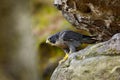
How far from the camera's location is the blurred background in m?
8.62

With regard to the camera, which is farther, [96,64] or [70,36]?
[70,36]

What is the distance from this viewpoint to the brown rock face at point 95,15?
3752 millimetres

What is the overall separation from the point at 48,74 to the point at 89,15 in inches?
187

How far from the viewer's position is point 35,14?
12633 millimetres

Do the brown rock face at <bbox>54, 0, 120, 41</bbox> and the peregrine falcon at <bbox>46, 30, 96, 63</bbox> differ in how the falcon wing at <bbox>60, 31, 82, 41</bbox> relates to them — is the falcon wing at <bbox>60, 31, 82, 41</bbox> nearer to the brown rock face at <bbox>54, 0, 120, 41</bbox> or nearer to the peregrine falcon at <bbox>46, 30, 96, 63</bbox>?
the peregrine falcon at <bbox>46, 30, 96, 63</bbox>

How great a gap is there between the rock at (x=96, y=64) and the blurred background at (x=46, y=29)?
2509 mm

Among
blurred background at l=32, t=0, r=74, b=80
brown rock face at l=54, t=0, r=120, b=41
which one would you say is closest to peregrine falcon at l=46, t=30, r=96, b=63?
brown rock face at l=54, t=0, r=120, b=41

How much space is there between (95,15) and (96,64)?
0.48 metres

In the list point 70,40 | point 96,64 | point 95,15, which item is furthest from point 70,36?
point 96,64

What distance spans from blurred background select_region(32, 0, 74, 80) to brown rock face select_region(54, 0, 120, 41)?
6.97 ft

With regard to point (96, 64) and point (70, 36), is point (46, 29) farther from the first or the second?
point (96, 64)

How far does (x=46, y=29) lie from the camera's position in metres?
10.6

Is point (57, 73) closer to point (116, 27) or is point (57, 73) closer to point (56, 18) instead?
point (116, 27)

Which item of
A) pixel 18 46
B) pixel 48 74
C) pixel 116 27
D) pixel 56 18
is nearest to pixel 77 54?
pixel 116 27
